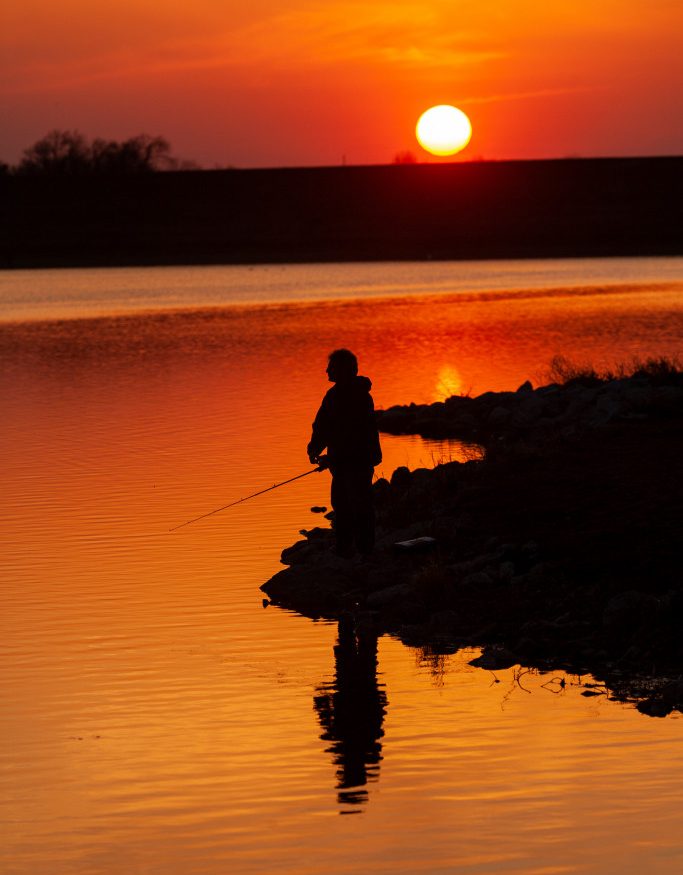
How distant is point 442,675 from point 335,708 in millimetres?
908

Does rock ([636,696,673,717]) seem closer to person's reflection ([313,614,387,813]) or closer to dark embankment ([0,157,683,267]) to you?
person's reflection ([313,614,387,813])

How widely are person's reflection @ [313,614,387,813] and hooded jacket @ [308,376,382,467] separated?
4.23ft

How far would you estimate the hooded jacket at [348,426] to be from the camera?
12.6m

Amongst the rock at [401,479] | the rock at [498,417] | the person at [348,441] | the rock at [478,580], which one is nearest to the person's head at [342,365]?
the person at [348,441]

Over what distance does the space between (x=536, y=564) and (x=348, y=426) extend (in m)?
1.66

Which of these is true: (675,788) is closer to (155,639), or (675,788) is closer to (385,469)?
(155,639)

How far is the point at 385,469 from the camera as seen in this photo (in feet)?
63.9

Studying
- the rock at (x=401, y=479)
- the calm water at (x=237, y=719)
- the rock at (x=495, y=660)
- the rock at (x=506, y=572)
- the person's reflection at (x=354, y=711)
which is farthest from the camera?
the rock at (x=401, y=479)

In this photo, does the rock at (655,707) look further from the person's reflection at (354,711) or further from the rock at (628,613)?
the person's reflection at (354,711)

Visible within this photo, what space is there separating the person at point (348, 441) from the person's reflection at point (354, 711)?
1143mm

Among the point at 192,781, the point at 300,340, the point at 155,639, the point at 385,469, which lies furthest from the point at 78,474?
the point at 300,340

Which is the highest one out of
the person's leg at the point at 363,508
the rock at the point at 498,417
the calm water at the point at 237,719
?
the rock at the point at 498,417

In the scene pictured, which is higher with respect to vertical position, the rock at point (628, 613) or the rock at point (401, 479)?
the rock at point (401, 479)

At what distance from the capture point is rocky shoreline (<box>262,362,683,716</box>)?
1104 centimetres
